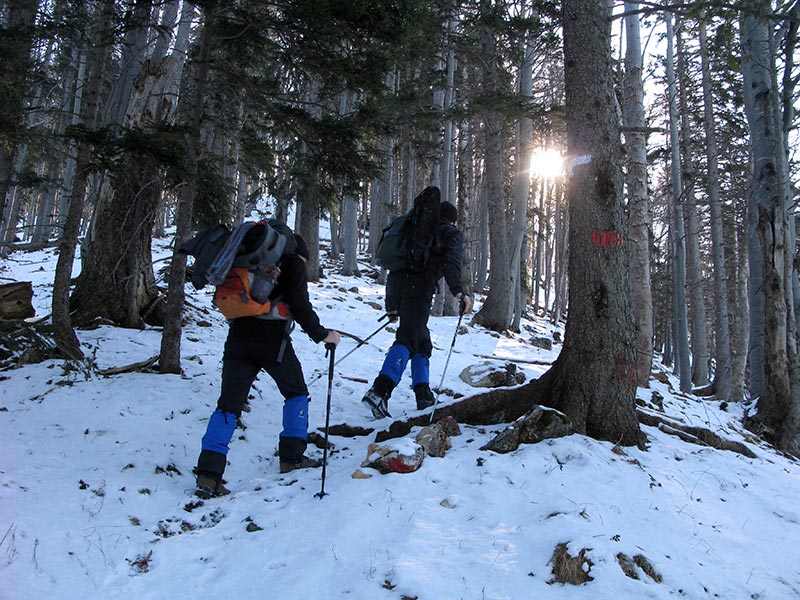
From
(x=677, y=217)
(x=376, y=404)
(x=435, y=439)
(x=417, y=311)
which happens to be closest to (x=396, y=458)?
(x=435, y=439)

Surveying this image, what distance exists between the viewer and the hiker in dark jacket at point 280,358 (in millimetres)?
3646

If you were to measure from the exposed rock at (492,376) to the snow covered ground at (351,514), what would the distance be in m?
2.04

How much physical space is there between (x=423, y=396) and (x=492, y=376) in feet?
5.84

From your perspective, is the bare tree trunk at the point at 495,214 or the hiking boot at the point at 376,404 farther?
the bare tree trunk at the point at 495,214

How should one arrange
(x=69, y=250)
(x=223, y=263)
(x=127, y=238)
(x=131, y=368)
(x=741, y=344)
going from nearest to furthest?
1. (x=223, y=263)
2. (x=69, y=250)
3. (x=131, y=368)
4. (x=127, y=238)
5. (x=741, y=344)

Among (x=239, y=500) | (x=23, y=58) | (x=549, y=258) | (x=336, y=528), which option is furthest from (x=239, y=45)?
(x=549, y=258)

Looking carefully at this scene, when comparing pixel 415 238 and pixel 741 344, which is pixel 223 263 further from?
pixel 741 344

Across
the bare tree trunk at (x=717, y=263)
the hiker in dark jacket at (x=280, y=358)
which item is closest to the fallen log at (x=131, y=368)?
the hiker in dark jacket at (x=280, y=358)

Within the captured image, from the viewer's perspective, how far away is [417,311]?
4973mm

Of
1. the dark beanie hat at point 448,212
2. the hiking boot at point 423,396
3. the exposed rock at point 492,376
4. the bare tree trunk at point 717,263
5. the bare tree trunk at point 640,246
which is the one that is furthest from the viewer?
the bare tree trunk at point 717,263

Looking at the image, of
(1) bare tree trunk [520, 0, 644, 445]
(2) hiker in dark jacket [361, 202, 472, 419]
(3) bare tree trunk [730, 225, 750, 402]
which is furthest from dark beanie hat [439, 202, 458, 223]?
(3) bare tree trunk [730, 225, 750, 402]

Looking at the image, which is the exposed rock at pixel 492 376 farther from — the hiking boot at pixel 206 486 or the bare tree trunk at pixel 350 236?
the bare tree trunk at pixel 350 236

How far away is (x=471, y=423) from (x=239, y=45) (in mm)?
5214

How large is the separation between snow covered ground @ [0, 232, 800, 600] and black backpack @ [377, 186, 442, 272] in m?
1.72
